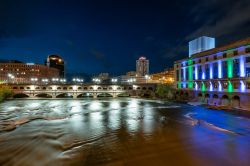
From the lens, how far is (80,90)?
111875 millimetres

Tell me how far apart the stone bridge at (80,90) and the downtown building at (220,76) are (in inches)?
1150

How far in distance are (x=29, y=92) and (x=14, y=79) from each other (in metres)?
59.7

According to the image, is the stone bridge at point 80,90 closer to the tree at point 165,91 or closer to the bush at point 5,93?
the bush at point 5,93


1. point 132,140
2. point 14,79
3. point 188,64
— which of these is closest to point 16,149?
point 132,140

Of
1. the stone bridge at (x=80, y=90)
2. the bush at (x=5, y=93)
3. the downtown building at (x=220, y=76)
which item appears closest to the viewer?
the downtown building at (x=220, y=76)

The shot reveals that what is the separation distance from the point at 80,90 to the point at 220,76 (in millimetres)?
78102

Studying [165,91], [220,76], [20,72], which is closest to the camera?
[220,76]

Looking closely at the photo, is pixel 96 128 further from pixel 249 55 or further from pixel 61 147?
pixel 249 55

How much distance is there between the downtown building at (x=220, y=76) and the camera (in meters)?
53.4

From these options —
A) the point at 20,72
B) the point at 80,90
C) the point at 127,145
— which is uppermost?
the point at 20,72

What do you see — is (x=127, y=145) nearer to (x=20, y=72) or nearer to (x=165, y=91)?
(x=165, y=91)

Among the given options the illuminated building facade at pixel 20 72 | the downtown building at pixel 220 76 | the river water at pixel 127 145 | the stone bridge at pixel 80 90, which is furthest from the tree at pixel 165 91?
the illuminated building facade at pixel 20 72

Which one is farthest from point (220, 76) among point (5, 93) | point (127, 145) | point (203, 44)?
point (5, 93)

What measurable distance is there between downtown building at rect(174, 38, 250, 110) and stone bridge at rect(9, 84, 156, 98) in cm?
2921
